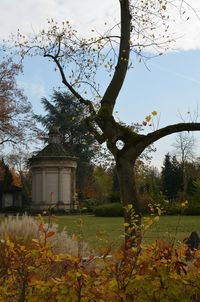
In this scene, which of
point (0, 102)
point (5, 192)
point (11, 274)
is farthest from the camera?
point (5, 192)

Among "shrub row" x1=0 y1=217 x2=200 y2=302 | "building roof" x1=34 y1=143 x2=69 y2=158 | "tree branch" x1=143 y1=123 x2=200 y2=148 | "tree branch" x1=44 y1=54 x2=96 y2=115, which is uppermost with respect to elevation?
"building roof" x1=34 y1=143 x2=69 y2=158

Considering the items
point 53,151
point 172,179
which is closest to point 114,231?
point 53,151

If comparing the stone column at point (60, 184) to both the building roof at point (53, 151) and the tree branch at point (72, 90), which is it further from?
the tree branch at point (72, 90)

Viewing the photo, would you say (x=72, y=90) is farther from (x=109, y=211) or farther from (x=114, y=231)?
(x=109, y=211)

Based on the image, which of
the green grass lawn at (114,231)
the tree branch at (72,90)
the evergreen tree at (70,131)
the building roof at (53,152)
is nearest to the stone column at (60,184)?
the building roof at (53,152)

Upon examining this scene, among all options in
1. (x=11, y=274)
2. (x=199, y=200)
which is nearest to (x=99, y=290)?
(x=11, y=274)

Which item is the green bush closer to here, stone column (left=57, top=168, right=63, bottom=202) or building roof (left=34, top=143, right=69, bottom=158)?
stone column (left=57, top=168, right=63, bottom=202)

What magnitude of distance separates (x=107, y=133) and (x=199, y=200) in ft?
98.1

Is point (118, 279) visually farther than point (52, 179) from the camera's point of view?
No

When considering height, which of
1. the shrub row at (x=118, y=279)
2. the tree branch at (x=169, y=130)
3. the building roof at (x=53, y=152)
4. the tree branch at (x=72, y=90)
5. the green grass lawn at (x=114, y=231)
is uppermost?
the building roof at (x=53, y=152)

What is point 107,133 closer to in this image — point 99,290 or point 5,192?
point 99,290

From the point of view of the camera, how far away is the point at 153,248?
12.7 feet

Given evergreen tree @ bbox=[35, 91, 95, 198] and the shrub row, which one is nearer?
the shrub row

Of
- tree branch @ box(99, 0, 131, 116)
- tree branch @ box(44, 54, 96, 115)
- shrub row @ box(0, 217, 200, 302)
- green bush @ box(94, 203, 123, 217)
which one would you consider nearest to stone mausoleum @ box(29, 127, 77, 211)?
green bush @ box(94, 203, 123, 217)
